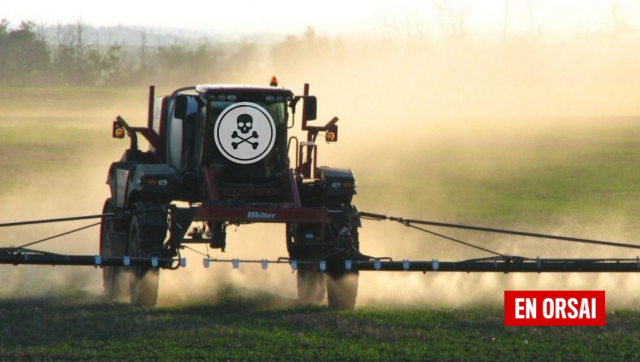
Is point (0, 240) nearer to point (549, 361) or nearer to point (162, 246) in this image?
point (162, 246)

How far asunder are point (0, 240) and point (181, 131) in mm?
10428

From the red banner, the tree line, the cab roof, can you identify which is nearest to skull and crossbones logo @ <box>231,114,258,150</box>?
the cab roof

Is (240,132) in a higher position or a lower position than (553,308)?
higher

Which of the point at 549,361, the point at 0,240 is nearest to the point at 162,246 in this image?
the point at 549,361

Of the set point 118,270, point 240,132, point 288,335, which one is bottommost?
point 288,335

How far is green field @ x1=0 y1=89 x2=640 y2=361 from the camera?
47.6ft

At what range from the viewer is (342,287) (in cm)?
1766

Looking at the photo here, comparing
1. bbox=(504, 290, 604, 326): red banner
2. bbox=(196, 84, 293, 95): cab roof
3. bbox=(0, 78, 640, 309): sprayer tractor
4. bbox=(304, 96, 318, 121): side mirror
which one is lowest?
bbox=(504, 290, 604, 326): red banner

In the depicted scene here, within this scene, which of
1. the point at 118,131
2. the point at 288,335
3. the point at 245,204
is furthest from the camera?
the point at 118,131

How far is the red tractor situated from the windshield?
1 cm

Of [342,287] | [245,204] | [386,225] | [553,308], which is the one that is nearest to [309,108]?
[245,204]

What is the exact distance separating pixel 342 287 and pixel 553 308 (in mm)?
2771

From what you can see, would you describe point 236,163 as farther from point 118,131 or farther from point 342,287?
point 118,131

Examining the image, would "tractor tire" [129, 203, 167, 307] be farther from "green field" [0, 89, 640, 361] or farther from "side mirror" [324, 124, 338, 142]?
"side mirror" [324, 124, 338, 142]
